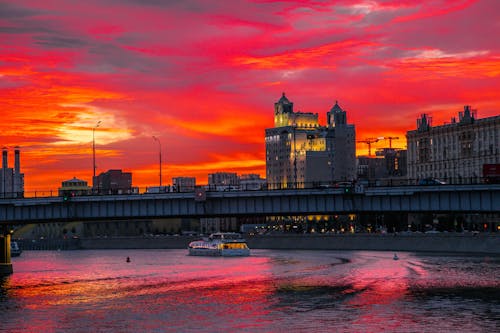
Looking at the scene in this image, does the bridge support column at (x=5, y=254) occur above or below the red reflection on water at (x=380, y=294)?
above

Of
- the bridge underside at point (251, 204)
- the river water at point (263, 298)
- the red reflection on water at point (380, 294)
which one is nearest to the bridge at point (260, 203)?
the bridge underside at point (251, 204)

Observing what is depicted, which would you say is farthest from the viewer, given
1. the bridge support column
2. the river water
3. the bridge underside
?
the bridge support column

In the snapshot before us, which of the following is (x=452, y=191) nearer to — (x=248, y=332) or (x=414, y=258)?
(x=248, y=332)

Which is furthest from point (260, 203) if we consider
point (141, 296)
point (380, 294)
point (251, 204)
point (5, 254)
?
point (5, 254)

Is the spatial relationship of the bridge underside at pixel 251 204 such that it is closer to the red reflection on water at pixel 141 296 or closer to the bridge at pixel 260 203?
the bridge at pixel 260 203

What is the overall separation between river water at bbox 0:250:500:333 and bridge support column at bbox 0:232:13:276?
230 centimetres

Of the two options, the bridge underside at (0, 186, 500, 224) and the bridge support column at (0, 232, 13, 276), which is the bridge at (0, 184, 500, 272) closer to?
the bridge underside at (0, 186, 500, 224)

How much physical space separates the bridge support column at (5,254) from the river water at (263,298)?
7.54 ft

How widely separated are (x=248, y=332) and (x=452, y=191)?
36.6 m

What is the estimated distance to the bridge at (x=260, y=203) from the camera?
104500 mm

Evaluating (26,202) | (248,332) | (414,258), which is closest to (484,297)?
(248,332)

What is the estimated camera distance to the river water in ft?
268

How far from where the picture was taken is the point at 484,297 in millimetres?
100812

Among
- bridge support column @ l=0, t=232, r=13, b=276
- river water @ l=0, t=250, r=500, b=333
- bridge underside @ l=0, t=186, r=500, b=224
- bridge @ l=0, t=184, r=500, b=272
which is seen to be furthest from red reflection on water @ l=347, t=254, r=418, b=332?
bridge support column @ l=0, t=232, r=13, b=276
